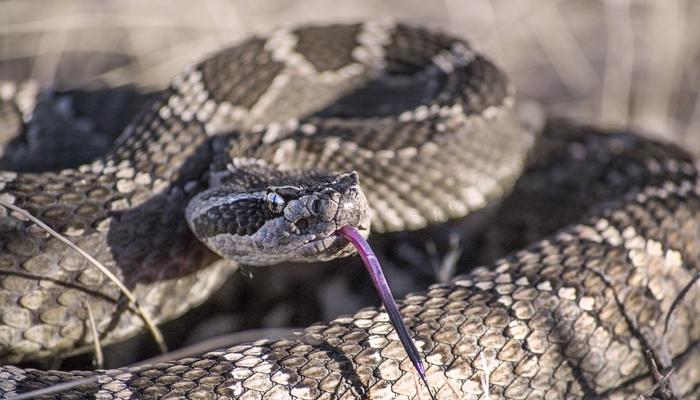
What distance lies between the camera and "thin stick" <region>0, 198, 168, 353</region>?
442 cm

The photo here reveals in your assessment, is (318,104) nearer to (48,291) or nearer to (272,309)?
(272,309)

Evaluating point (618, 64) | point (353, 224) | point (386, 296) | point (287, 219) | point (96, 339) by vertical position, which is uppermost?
point (287, 219)

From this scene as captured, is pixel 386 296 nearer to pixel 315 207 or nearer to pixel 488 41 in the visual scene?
pixel 315 207

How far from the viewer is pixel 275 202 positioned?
171 inches

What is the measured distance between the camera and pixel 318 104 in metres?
6.50

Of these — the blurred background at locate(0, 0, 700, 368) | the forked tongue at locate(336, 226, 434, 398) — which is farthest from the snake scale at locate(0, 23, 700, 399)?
the blurred background at locate(0, 0, 700, 368)

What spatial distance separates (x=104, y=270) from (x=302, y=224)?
1.20 meters

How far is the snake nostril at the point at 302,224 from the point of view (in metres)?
4.27

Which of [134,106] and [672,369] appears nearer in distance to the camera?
[672,369]

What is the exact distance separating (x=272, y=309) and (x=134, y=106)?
7.80ft

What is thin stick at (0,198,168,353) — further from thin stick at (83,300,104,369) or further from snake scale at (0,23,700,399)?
thin stick at (83,300,104,369)

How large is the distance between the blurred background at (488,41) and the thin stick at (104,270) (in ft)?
9.28

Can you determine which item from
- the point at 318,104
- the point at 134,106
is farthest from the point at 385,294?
the point at 134,106

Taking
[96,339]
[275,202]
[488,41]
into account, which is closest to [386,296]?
[275,202]
